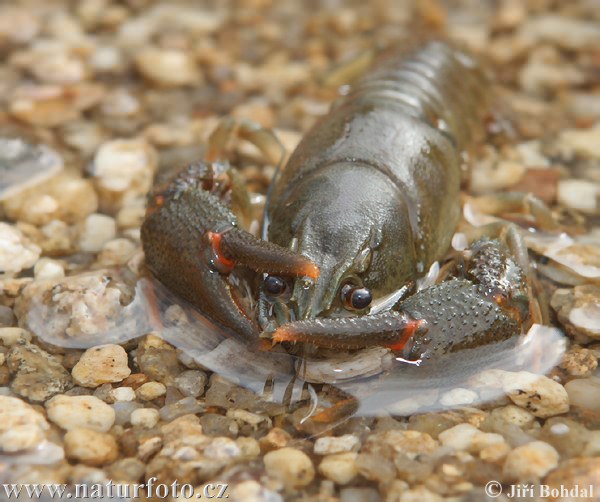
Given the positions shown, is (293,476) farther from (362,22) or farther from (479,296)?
(362,22)

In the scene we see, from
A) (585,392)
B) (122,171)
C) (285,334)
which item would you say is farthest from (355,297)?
(122,171)

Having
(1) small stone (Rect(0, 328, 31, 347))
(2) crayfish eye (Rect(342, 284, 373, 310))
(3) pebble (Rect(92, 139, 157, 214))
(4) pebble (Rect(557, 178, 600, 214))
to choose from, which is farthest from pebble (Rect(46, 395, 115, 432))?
(4) pebble (Rect(557, 178, 600, 214))

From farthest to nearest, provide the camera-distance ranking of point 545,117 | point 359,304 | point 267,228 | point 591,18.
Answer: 1. point 591,18
2. point 545,117
3. point 267,228
4. point 359,304

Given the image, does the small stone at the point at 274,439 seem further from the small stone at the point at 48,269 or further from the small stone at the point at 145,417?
the small stone at the point at 48,269

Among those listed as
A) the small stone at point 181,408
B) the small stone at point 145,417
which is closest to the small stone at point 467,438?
the small stone at point 181,408

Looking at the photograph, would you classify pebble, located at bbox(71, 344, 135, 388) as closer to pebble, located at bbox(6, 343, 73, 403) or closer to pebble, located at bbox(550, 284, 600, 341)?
pebble, located at bbox(6, 343, 73, 403)

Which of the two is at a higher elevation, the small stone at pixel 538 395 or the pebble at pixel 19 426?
the small stone at pixel 538 395

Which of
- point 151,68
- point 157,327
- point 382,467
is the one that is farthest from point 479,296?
point 151,68
